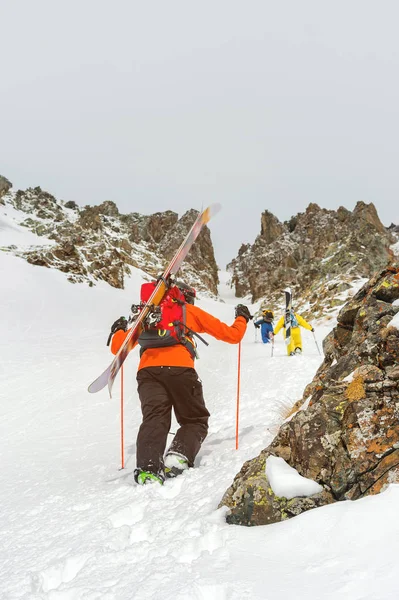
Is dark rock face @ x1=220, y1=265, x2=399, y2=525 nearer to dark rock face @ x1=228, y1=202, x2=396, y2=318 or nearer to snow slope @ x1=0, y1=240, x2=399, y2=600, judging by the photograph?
snow slope @ x1=0, y1=240, x2=399, y2=600

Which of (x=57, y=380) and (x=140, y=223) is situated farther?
(x=140, y=223)

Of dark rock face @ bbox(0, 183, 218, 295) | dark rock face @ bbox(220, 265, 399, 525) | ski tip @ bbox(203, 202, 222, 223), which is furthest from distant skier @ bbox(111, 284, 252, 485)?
dark rock face @ bbox(0, 183, 218, 295)

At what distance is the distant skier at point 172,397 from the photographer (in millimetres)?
3799

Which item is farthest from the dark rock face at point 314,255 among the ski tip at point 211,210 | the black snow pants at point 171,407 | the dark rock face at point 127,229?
the black snow pants at point 171,407

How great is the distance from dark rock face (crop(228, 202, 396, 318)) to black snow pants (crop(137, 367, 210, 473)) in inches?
817

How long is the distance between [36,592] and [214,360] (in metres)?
11.5

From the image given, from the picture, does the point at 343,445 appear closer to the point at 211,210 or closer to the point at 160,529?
the point at 160,529

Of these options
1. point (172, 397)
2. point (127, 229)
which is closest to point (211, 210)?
point (172, 397)

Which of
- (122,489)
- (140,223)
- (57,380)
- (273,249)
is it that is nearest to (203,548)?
(122,489)

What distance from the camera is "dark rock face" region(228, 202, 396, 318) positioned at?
31.2 metres

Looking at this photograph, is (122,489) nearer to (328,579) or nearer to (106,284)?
(328,579)

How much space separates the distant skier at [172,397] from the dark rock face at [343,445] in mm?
1136

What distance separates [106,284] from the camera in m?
38.1

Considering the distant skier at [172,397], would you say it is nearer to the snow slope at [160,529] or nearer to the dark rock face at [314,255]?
the snow slope at [160,529]
